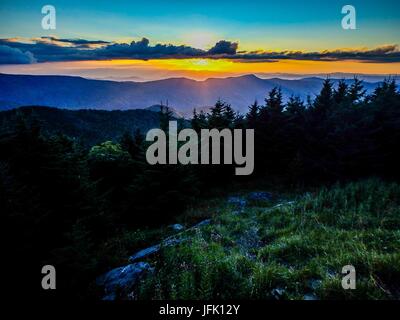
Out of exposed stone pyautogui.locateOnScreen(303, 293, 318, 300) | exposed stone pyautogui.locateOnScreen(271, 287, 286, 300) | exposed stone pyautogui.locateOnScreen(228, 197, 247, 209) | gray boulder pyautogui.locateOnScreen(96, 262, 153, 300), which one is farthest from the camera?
exposed stone pyautogui.locateOnScreen(228, 197, 247, 209)

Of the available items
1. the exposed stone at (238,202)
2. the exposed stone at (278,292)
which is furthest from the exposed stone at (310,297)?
the exposed stone at (238,202)

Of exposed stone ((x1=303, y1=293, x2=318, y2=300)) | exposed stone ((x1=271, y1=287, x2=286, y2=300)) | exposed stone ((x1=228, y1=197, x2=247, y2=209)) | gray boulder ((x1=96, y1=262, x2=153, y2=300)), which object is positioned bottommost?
exposed stone ((x1=228, y1=197, x2=247, y2=209))

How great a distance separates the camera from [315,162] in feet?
70.2

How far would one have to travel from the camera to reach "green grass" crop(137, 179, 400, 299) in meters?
4.76

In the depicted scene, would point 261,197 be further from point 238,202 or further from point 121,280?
point 121,280

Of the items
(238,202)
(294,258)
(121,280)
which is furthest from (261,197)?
(121,280)

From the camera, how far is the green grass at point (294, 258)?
187 inches

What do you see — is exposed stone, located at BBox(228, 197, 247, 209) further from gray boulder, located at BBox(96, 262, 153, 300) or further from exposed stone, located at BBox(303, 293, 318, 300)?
exposed stone, located at BBox(303, 293, 318, 300)

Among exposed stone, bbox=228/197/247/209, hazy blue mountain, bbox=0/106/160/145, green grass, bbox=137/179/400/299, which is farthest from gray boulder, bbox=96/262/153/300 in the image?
hazy blue mountain, bbox=0/106/160/145

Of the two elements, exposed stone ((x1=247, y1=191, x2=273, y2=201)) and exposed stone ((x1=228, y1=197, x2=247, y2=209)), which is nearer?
exposed stone ((x1=228, y1=197, x2=247, y2=209))

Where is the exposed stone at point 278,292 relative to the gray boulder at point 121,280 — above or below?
above

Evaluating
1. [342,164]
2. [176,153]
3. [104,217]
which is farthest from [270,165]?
[104,217]

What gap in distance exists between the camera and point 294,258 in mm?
6180

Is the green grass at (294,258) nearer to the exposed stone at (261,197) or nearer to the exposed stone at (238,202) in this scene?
the exposed stone at (238,202)
